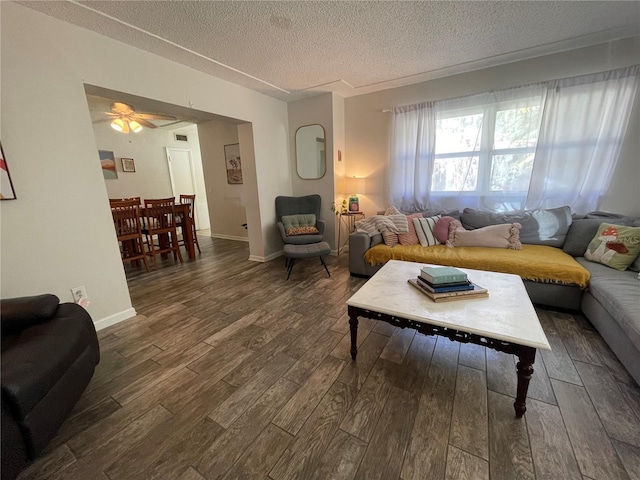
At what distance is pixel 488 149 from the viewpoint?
311 cm

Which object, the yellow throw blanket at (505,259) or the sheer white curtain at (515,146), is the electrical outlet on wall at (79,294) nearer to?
the yellow throw blanket at (505,259)

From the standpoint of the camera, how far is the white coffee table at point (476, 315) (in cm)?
122

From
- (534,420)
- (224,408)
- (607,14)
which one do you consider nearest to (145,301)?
(224,408)

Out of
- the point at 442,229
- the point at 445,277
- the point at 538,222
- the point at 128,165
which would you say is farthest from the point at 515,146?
the point at 128,165

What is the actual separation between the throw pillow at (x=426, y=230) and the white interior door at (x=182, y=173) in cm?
561

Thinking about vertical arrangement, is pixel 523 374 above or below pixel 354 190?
below

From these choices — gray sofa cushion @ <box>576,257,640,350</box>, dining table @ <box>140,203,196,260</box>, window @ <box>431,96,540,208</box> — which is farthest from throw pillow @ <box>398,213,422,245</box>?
dining table @ <box>140,203,196,260</box>

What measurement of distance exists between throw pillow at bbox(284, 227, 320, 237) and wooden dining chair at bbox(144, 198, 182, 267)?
1.83 metres

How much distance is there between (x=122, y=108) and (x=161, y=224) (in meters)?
1.59

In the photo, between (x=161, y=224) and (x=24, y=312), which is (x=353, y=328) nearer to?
(x=24, y=312)

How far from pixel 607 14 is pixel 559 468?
3.22m

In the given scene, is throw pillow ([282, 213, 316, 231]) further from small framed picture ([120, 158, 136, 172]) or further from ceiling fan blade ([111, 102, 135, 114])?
small framed picture ([120, 158, 136, 172])

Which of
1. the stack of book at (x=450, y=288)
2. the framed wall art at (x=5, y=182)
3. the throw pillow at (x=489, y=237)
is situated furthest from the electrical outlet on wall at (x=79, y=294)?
the throw pillow at (x=489, y=237)

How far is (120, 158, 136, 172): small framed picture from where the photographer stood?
5.27m
